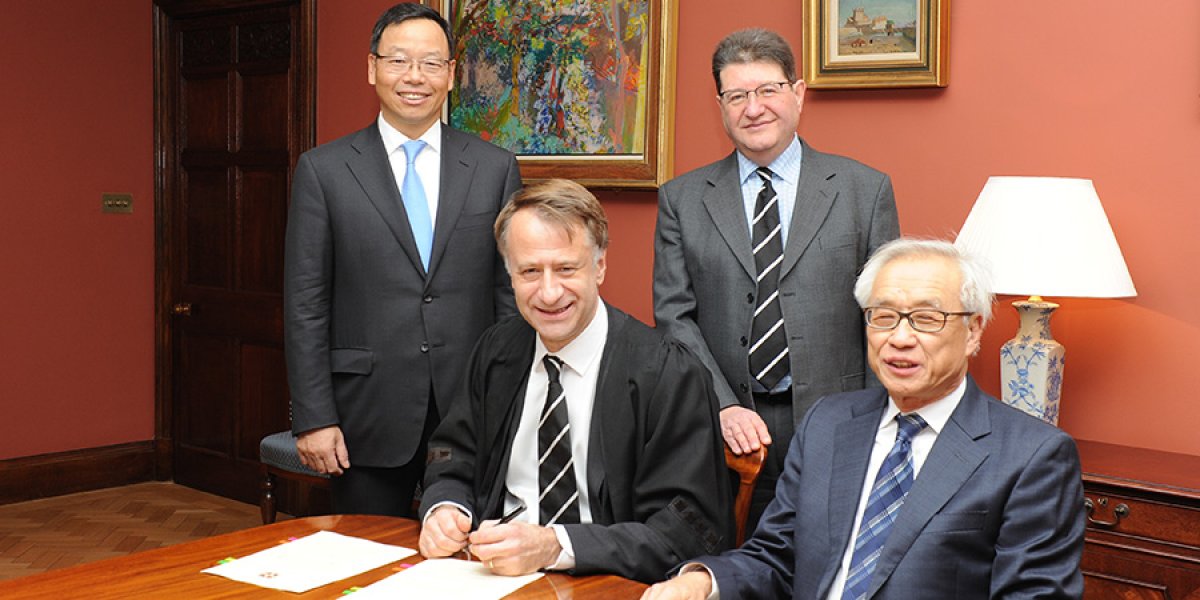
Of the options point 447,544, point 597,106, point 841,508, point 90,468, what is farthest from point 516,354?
point 90,468

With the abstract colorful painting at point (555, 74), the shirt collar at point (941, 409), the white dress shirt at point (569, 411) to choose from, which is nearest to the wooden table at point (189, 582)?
the white dress shirt at point (569, 411)

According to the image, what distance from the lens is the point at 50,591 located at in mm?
1793

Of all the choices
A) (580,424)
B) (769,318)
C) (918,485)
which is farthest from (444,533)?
(769,318)

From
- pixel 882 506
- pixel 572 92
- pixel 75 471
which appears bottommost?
pixel 75 471

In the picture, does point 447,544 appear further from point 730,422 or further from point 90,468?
point 90,468

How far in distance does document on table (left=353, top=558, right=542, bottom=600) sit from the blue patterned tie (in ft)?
1.66

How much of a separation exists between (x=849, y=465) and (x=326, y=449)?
1430 mm

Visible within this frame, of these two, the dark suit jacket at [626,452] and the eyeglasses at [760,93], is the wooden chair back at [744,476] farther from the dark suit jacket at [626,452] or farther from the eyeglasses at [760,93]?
the eyeglasses at [760,93]

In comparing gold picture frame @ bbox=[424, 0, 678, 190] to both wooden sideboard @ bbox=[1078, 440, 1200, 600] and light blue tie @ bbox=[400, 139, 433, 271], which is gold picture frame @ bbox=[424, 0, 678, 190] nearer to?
light blue tie @ bbox=[400, 139, 433, 271]

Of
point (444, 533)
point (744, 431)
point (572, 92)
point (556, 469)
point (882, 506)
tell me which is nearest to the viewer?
point (882, 506)

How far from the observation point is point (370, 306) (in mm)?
2932

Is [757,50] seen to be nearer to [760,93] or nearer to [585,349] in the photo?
A: [760,93]

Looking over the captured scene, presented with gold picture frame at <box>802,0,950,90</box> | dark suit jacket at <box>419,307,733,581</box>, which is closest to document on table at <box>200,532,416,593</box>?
dark suit jacket at <box>419,307,733,581</box>

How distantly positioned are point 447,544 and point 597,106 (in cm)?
250
